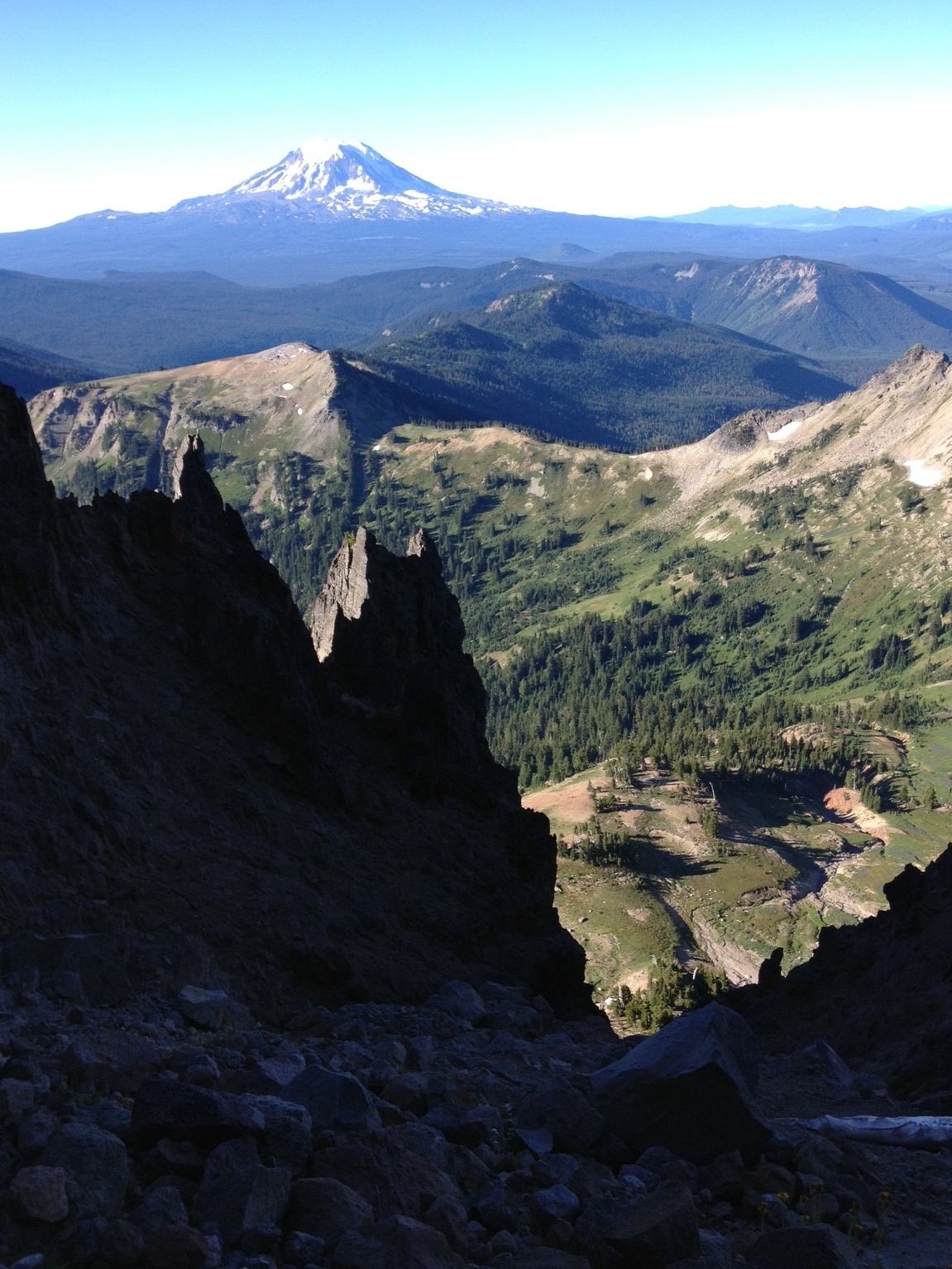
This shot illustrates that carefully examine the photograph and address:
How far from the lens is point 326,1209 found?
45.9 feet

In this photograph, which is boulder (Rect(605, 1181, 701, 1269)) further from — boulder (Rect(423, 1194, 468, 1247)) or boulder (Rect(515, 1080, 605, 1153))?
boulder (Rect(515, 1080, 605, 1153))

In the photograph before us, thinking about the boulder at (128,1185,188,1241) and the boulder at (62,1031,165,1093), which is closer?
the boulder at (128,1185,188,1241)

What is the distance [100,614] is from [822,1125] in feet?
85.3

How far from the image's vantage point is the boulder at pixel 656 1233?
14.5 metres

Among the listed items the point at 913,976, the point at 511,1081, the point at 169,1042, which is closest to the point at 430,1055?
the point at 511,1081

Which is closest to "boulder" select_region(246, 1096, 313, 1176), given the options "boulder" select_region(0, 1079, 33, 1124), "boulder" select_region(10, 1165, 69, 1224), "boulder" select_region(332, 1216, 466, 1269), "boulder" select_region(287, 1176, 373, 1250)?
"boulder" select_region(287, 1176, 373, 1250)

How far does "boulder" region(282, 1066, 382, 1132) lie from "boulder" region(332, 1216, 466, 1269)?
2.79 meters

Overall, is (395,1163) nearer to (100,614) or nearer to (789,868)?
(100,614)

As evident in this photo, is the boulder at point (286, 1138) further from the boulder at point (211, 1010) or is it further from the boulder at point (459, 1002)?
the boulder at point (459, 1002)

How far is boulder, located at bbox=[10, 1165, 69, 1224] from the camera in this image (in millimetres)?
12688

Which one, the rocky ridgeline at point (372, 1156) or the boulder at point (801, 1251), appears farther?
the boulder at point (801, 1251)

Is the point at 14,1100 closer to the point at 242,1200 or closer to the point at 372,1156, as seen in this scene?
the point at 242,1200

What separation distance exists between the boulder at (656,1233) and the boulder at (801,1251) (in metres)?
0.86

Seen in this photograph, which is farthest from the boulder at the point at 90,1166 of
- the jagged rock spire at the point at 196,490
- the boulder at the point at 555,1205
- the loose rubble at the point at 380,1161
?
the jagged rock spire at the point at 196,490
